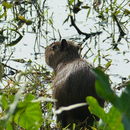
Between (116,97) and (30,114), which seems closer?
(116,97)

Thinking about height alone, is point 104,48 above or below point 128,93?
below

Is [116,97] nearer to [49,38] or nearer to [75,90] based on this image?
[75,90]

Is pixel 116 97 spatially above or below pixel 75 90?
above

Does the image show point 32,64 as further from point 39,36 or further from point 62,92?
point 62,92

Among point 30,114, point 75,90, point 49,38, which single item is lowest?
point 49,38

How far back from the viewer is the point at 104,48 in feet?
20.7

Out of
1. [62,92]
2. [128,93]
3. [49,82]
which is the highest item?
[128,93]

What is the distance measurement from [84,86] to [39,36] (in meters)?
2.65

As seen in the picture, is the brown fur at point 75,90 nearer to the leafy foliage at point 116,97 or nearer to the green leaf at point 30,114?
the green leaf at point 30,114

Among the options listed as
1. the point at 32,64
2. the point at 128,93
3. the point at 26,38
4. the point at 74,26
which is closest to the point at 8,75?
the point at 32,64

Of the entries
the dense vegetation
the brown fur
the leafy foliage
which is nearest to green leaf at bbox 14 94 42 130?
the leafy foliage

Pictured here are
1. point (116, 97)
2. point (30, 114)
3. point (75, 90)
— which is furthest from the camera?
point (75, 90)

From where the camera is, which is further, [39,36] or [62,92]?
[39,36]

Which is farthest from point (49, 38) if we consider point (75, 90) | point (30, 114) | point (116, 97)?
point (116, 97)
